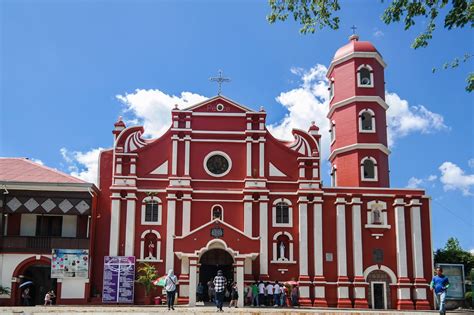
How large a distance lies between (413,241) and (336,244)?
14.6 ft

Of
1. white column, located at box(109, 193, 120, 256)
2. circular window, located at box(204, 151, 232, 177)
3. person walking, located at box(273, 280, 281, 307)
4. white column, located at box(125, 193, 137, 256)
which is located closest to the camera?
person walking, located at box(273, 280, 281, 307)

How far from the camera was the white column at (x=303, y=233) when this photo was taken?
34.2 m

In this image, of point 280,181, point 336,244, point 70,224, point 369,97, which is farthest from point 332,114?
point 70,224

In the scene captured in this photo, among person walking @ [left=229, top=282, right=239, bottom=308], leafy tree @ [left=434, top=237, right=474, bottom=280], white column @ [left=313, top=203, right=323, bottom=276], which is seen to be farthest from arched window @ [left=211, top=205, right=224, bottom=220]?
leafy tree @ [left=434, top=237, right=474, bottom=280]

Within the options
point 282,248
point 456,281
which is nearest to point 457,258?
point 456,281

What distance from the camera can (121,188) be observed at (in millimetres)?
34750

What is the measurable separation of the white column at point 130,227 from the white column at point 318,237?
10.3m

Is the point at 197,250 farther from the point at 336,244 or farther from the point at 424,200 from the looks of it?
the point at 424,200

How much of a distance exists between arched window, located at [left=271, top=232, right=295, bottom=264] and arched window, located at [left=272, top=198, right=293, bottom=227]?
0.66 metres

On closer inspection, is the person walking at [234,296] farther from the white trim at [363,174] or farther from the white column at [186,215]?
the white trim at [363,174]

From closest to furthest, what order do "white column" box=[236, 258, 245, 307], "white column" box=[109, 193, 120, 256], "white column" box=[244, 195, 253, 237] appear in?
"white column" box=[236, 258, 245, 307]
"white column" box=[109, 193, 120, 256]
"white column" box=[244, 195, 253, 237]

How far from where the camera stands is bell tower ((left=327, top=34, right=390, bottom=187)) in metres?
36.8

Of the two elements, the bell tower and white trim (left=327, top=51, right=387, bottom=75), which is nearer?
the bell tower

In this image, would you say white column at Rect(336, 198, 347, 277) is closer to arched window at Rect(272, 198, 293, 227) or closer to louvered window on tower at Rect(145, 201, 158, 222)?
arched window at Rect(272, 198, 293, 227)
